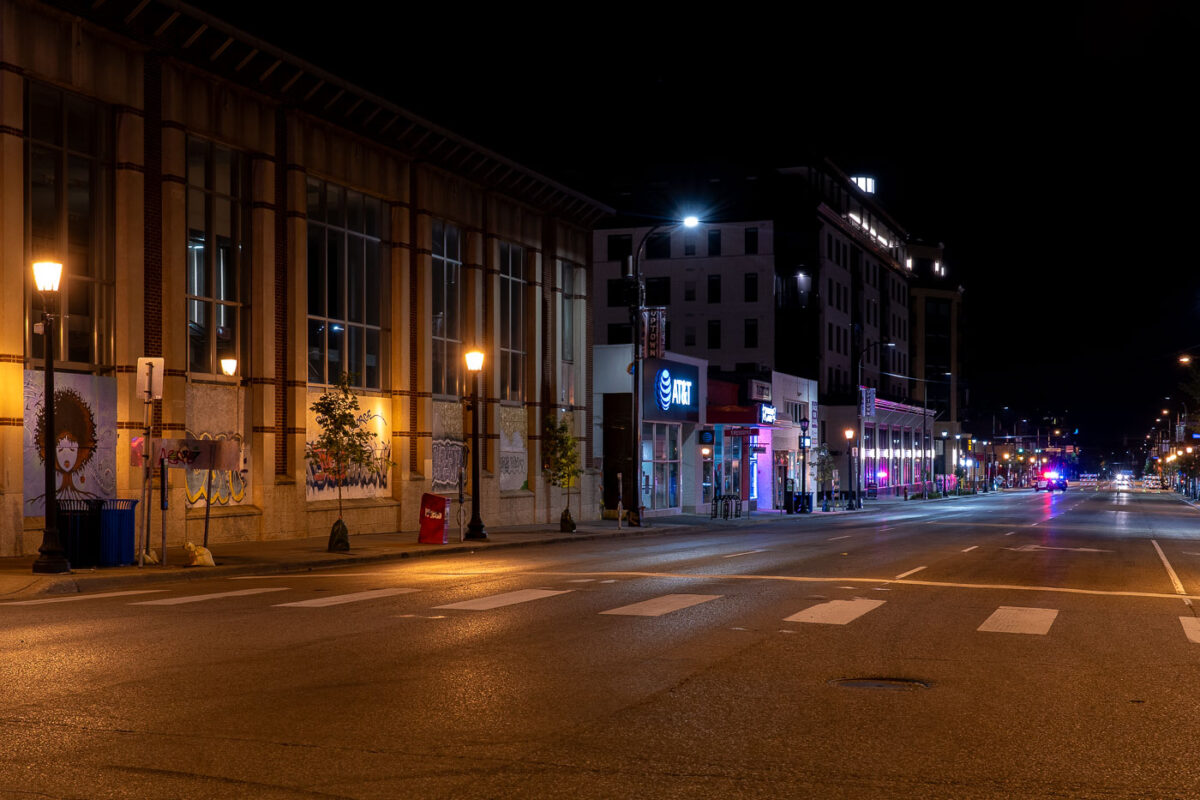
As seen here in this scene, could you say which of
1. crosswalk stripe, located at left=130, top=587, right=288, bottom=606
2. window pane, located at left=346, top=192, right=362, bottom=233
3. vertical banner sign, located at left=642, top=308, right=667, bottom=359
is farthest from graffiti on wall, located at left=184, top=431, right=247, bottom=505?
vertical banner sign, located at left=642, top=308, right=667, bottom=359

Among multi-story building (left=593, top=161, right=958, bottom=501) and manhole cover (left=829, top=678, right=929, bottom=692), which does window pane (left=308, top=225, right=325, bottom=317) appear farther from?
multi-story building (left=593, top=161, right=958, bottom=501)

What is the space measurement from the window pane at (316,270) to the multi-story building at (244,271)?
0.19 ft

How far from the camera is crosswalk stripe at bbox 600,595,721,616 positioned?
14.8m

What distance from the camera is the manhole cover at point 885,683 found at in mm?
9828

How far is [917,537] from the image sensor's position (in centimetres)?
3475

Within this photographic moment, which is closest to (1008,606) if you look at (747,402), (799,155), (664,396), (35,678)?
(35,678)

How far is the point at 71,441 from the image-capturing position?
24938 mm

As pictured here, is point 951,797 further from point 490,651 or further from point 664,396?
point 664,396

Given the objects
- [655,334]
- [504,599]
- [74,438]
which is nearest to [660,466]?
[655,334]

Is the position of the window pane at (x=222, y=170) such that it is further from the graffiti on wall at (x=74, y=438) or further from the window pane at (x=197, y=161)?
the graffiti on wall at (x=74, y=438)

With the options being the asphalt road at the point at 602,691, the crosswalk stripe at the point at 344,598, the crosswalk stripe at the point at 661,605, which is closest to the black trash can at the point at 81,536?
the asphalt road at the point at 602,691

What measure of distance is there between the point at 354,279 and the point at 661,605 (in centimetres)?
2093

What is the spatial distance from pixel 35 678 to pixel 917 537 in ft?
92.9

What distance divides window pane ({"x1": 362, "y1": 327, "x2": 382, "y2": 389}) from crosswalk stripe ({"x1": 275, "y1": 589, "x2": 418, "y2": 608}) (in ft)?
57.3
